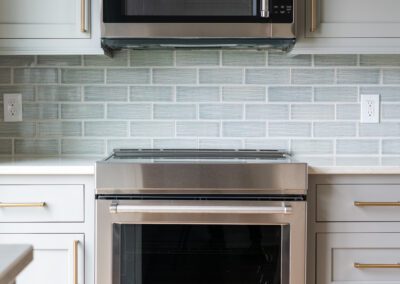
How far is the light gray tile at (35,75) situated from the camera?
7.27ft

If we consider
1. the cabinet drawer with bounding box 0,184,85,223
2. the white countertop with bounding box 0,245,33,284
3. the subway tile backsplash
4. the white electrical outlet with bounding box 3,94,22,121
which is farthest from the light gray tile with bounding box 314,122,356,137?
the white countertop with bounding box 0,245,33,284

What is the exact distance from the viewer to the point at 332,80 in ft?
7.29

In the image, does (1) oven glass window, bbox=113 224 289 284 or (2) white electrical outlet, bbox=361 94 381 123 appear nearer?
(1) oven glass window, bbox=113 224 289 284

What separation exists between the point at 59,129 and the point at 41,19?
0.50m

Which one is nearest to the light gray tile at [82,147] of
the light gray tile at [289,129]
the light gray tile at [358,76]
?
the light gray tile at [289,129]

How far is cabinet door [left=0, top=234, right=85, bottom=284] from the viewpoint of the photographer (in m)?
1.78

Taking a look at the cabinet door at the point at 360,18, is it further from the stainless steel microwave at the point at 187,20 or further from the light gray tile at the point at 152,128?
the light gray tile at the point at 152,128

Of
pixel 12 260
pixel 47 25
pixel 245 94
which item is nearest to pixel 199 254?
pixel 245 94

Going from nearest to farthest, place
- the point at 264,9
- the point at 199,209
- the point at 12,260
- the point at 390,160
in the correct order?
the point at 12,260 → the point at 199,209 → the point at 264,9 → the point at 390,160

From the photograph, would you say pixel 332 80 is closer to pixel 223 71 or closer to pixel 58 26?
pixel 223 71

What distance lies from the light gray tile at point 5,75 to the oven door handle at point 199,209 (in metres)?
0.86

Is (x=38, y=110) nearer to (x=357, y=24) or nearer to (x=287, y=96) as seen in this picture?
(x=287, y=96)

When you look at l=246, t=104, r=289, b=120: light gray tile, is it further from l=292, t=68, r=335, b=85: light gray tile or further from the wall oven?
the wall oven

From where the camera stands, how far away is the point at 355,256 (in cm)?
179
